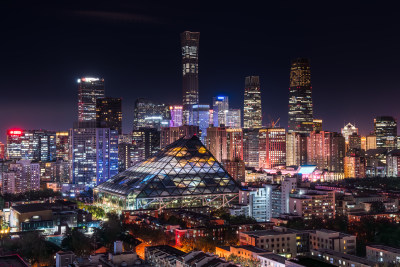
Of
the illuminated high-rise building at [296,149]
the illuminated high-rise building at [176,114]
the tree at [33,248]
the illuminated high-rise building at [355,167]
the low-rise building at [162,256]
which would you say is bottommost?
the tree at [33,248]

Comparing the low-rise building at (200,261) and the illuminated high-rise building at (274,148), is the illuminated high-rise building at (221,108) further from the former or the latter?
the low-rise building at (200,261)

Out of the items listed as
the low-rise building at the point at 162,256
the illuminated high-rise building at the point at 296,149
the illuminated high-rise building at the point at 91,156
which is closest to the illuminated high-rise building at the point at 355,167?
the illuminated high-rise building at the point at 296,149

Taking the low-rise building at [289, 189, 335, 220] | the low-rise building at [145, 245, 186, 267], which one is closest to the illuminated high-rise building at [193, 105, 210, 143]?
the low-rise building at [289, 189, 335, 220]

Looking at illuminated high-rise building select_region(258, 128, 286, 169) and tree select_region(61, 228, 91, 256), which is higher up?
illuminated high-rise building select_region(258, 128, 286, 169)

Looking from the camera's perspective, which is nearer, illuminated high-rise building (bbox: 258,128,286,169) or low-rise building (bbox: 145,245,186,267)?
low-rise building (bbox: 145,245,186,267)

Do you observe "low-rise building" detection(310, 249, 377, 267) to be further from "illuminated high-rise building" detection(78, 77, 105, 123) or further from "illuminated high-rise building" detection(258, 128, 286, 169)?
"illuminated high-rise building" detection(78, 77, 105, 123)

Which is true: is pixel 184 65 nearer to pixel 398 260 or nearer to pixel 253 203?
pixel 253 203
